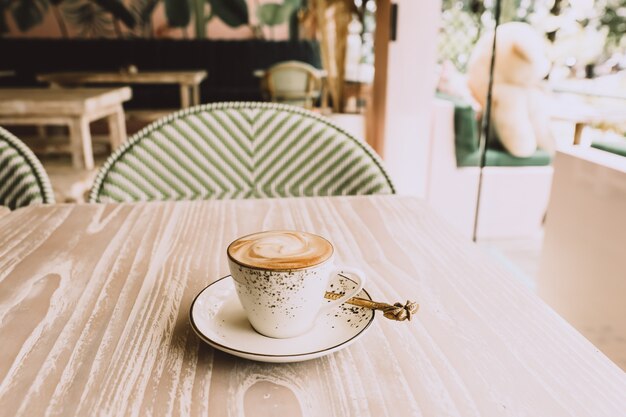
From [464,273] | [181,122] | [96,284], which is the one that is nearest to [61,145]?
[181,122]

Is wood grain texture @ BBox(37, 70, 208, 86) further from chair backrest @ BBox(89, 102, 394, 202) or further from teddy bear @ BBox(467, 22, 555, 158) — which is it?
chair backrest @ BBox(89, 102, 394, 202)

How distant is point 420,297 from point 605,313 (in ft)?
4.35

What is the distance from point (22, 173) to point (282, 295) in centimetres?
87

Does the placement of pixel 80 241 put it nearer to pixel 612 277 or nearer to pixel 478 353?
pixel 478 353

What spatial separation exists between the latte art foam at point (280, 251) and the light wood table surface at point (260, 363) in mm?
86

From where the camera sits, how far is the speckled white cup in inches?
17.0

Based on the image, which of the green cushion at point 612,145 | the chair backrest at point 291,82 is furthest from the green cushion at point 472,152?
the chair backrest at point 291,82

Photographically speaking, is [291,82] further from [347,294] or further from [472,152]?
[347,294]

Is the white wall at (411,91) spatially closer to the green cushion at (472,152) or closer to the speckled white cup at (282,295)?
the green cushion at (472,152)

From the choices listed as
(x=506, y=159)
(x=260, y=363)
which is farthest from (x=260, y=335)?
(x=506, y=159)

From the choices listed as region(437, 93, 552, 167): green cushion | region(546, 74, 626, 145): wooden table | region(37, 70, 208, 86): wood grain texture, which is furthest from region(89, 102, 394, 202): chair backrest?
region(37, 70, 208, 86): wood grain texture

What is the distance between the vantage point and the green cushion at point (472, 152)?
9.73 ft

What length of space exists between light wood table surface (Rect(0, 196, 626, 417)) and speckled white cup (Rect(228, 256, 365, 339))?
0.04m

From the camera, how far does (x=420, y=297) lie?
1.85 ft
